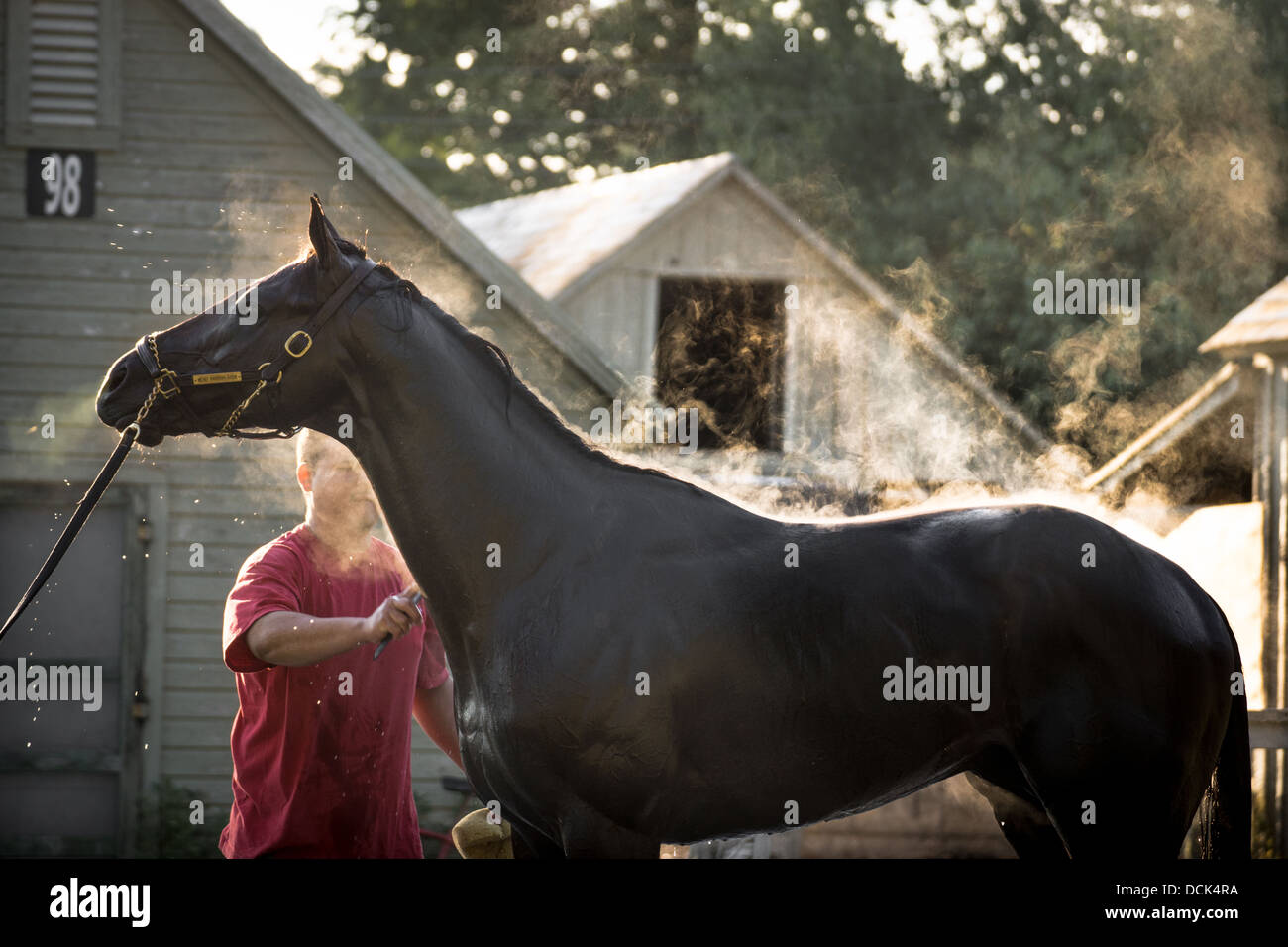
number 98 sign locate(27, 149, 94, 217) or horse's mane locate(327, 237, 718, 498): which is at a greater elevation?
number 98 sign locate(27, 149, 94, 217)

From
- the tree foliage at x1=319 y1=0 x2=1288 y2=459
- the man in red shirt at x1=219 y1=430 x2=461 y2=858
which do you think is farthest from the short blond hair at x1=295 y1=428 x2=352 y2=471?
the tree foliage at x1=319 y1=0 x2=1288 y2=459

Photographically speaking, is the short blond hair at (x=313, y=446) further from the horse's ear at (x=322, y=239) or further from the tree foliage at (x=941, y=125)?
the tree foliage at (x=941, y=125)

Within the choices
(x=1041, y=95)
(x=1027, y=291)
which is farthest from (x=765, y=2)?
(x=1027, y=291)

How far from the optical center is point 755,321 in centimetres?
1628

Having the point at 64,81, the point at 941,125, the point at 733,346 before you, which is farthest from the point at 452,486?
the point at 941,125

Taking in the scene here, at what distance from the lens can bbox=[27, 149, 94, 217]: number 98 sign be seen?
8656 mm

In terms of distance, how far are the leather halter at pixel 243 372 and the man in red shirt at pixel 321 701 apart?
73 cm

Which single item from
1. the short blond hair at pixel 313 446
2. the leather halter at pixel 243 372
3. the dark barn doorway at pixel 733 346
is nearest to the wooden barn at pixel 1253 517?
the dark barn doorway at pixel 733 346

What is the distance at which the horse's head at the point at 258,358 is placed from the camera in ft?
10.4

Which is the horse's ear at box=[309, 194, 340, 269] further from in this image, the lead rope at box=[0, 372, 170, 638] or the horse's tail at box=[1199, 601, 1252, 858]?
the horse's tail at box=[1199, 601, 1252, 858]

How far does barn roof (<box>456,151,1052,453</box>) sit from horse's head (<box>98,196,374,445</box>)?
37.2 feet

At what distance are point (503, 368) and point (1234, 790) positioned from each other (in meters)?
2.20
